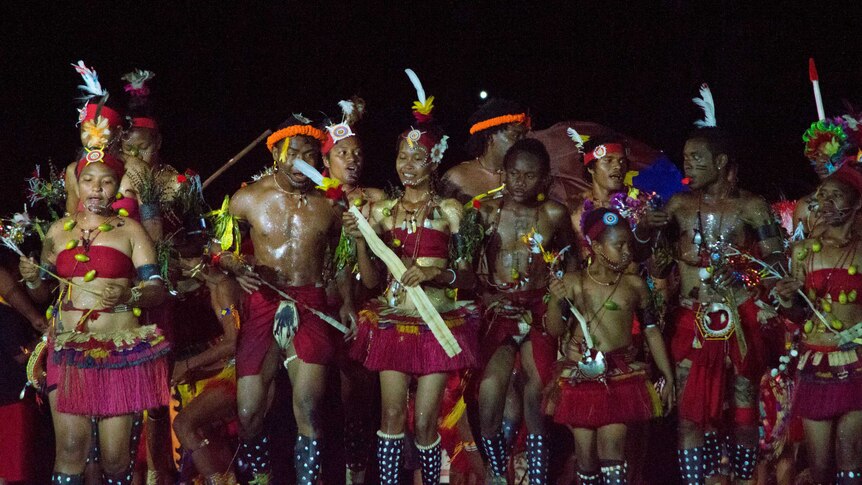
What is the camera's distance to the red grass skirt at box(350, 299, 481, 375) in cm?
663

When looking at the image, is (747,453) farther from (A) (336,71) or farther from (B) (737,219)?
(A) (336,71)

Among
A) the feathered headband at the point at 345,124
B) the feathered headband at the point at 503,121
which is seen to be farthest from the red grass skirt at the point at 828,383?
the feathered headband at the point at 345,124

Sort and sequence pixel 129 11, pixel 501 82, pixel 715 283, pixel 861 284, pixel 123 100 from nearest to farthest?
1. pixel 861 284
2. pixel 715 283
3. pixel 123 100
4. pixel 129 11
5. pixel 501 82

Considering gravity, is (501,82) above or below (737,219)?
above

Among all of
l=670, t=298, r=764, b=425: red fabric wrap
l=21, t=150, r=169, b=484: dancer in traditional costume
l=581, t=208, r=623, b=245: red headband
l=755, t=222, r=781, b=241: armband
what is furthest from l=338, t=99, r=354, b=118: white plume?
l=755, t=222, r=781, b=241: armband

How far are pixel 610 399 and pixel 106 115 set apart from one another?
3.73m

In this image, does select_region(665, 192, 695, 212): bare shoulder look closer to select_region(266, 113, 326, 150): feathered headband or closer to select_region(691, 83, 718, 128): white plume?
select_region(691, 83, 718, 128): white plume

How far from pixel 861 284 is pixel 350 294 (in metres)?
3.09

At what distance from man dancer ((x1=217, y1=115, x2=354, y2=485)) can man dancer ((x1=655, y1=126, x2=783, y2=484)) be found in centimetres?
216

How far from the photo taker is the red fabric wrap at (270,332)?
22.2ft

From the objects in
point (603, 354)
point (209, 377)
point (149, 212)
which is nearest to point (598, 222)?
point (603, 354)

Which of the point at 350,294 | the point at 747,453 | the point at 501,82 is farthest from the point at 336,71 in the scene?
the point at 747,453

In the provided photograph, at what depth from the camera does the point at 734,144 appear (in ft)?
24.4

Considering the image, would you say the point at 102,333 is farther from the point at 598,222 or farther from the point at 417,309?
the point at 598,222
